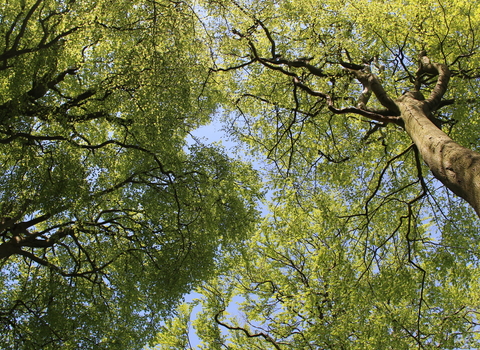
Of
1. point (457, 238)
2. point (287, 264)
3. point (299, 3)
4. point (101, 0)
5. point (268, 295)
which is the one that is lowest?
point (457, 238)

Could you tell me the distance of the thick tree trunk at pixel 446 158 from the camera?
127 inches

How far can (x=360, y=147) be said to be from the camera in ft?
28.9

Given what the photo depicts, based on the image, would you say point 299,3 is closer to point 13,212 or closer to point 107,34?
point 107,34

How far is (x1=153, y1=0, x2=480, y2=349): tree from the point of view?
755 cm

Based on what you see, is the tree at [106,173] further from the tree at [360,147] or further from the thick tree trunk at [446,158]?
the thick tree trunk at [446,158]

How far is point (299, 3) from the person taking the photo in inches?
334

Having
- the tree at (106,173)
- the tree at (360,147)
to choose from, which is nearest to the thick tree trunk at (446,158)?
the tree at (360,147)

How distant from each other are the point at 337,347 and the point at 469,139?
6.18 m

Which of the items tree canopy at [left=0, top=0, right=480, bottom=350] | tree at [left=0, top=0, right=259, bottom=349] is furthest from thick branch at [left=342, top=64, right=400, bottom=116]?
tree at [left=0, top=0, right=259, bottom=349]

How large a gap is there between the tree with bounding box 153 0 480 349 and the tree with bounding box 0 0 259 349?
140 centimetres

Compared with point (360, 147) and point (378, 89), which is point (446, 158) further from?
point (360, 147)

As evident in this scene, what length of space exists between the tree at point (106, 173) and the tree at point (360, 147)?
140 cm

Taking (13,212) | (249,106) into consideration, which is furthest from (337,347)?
(13,212)

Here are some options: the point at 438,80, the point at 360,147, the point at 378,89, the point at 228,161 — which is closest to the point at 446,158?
the point at 378,89
